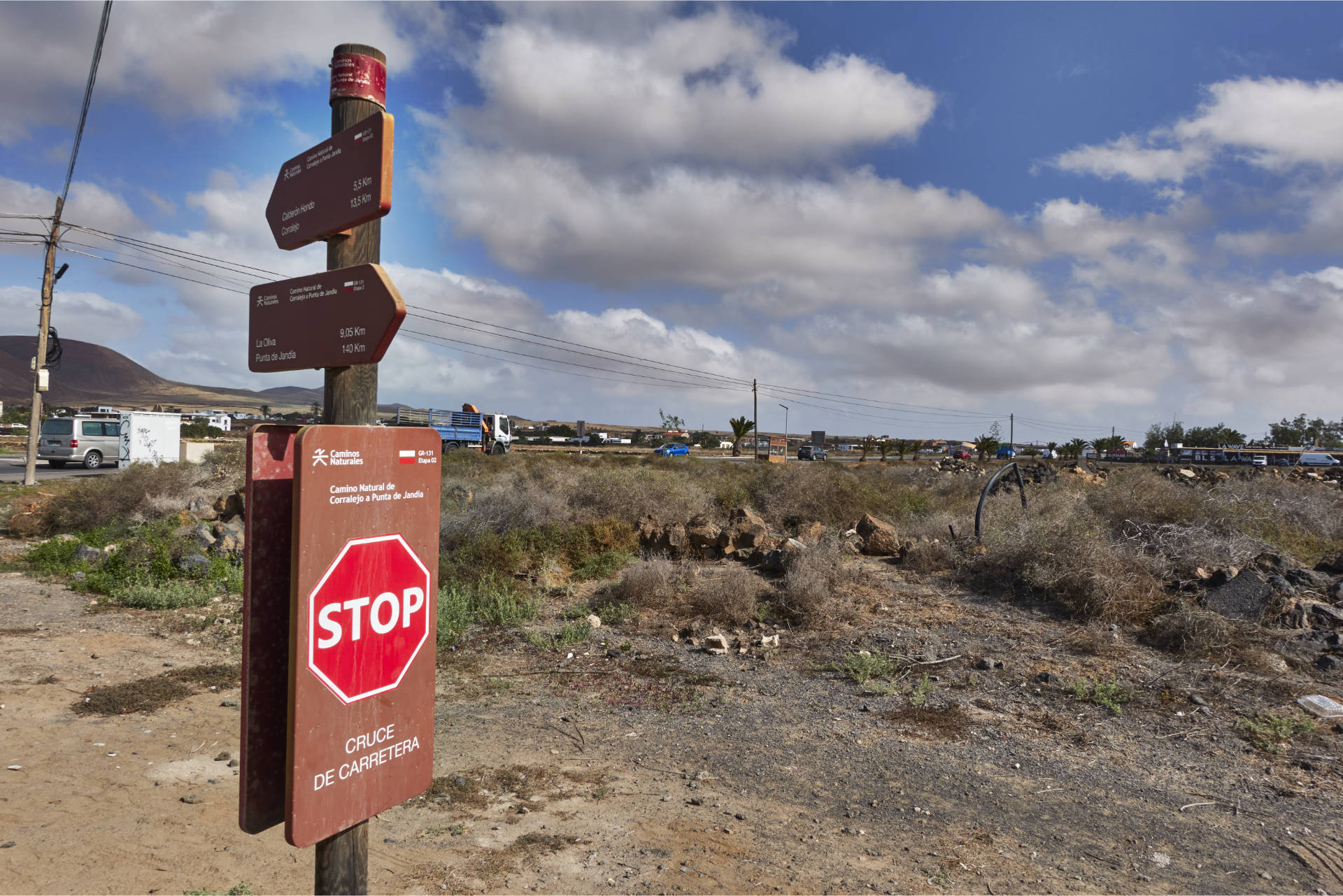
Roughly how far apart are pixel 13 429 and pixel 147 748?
68885 mm

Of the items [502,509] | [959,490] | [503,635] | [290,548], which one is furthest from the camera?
[959,490]

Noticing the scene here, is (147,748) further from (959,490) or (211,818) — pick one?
(959,490)

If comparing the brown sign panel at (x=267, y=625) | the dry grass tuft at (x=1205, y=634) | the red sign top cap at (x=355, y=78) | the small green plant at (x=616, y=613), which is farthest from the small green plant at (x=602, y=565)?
→ the red sign top cap at (x=355, y=78)

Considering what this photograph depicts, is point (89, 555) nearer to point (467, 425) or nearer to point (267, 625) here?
point (267, 625)

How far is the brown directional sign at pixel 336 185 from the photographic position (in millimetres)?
2229

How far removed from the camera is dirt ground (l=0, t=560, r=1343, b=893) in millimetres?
3678

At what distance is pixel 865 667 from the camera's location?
6910 millimetres

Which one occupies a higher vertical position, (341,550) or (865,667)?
(341,550)

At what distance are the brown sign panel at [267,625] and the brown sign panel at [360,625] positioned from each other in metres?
0.13

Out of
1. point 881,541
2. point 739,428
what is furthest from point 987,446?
point 881,541

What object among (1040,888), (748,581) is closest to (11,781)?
(1040,888)

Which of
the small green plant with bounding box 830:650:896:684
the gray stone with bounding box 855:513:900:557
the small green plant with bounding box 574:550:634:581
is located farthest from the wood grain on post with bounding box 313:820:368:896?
the gray stone with bounding box 855:513:900:557

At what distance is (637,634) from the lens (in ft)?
26.9

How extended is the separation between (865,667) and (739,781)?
259 centimetres
